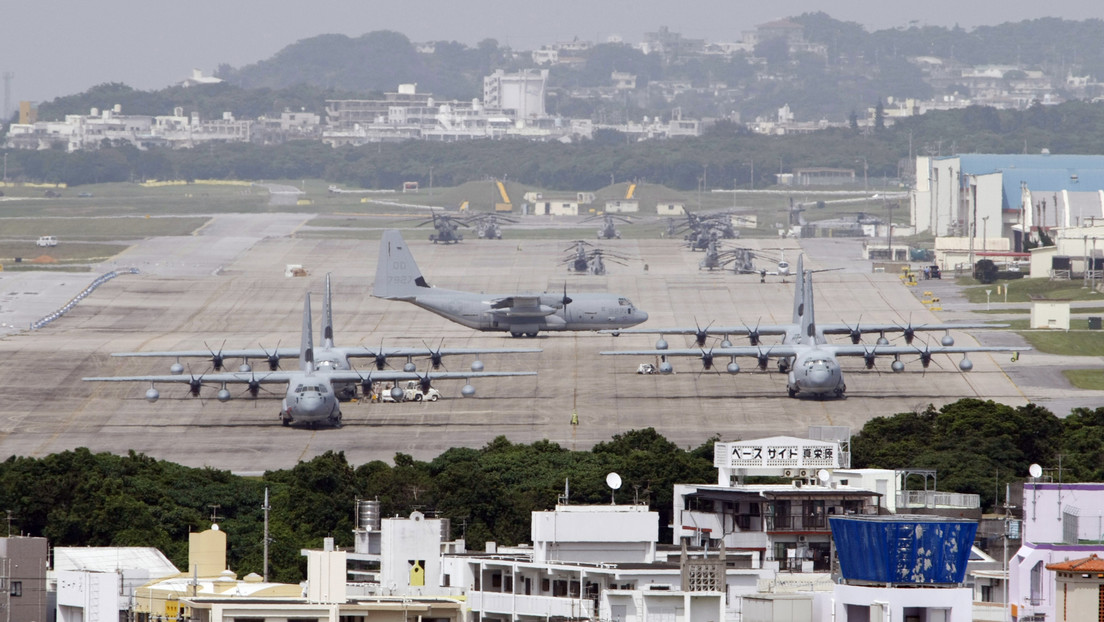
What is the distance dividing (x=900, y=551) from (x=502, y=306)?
A: 114216mm

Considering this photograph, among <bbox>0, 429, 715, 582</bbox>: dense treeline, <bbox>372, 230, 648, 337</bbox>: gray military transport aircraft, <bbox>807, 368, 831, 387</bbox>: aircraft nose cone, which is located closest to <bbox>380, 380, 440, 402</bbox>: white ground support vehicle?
A: <bbox>807, 368, 831, 387</bbox>: aircraft nose cone

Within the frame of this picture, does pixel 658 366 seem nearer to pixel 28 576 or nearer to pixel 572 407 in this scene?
pixel 572 407

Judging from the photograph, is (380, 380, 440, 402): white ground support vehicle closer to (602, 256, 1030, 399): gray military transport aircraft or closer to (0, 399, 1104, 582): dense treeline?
(602, 256, 1030, 399): gray military transport aircraft

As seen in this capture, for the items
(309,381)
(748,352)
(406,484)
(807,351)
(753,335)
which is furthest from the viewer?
(753,335)

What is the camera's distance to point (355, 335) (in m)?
167

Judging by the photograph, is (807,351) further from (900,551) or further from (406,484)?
(900,551)

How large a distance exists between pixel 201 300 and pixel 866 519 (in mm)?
162101

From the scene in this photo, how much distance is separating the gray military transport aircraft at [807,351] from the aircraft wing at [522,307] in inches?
458

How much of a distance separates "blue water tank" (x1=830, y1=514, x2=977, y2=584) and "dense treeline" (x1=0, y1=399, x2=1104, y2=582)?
30648 mm

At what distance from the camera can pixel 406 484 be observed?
83250mm

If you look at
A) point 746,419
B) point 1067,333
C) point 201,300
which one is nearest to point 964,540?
point 746,419

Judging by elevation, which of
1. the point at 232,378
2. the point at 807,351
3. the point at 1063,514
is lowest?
the point at 232,378

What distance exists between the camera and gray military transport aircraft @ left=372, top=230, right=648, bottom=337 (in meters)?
154

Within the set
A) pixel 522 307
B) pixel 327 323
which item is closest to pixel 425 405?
pixel 327 323
